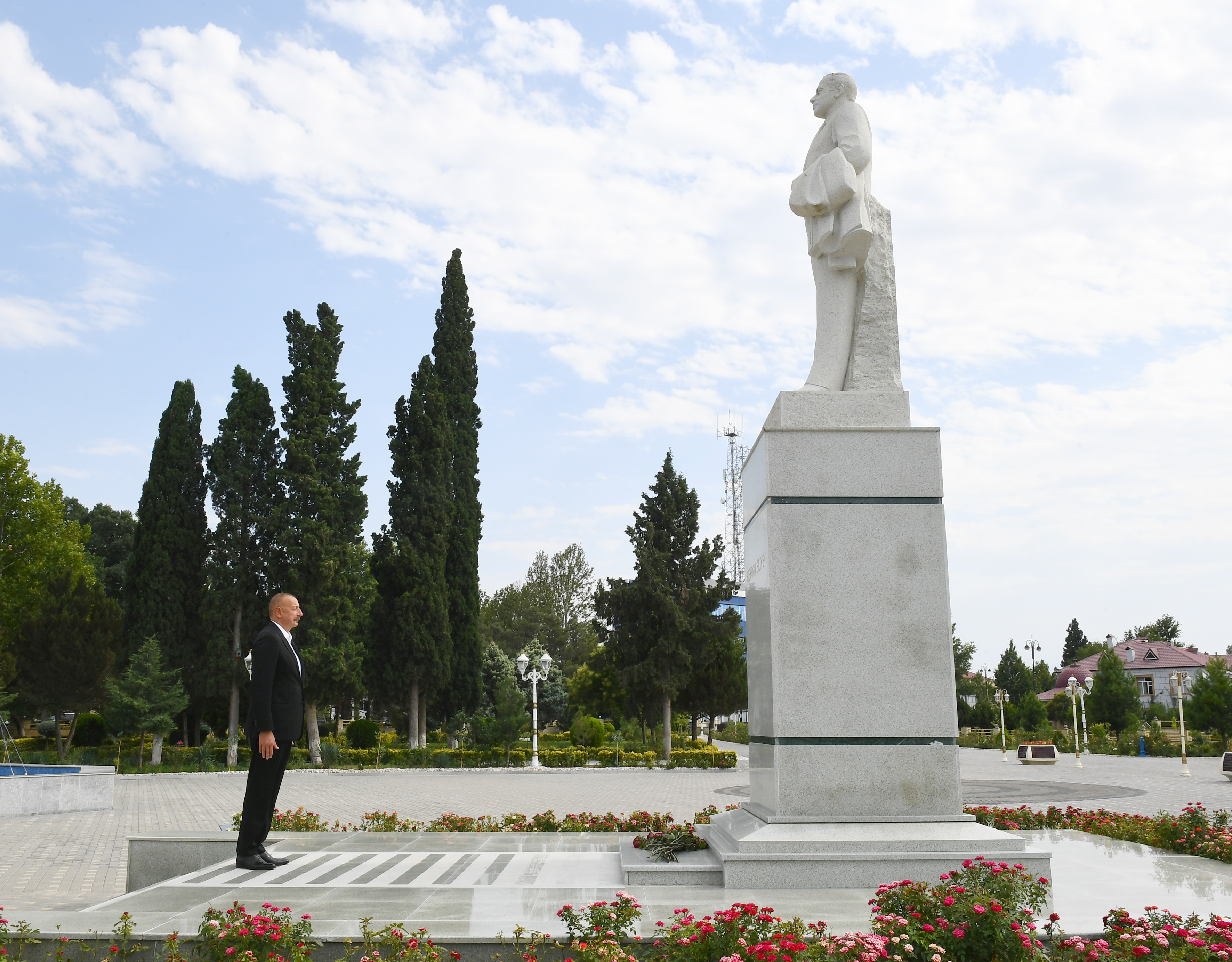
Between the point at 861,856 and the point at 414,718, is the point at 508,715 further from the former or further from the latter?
the point at 861,856

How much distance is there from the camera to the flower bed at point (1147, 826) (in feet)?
19.6

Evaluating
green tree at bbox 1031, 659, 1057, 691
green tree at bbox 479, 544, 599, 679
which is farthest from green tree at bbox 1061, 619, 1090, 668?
green tree at bbox 479, 544, 599, 679

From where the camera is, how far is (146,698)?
25.2 meters

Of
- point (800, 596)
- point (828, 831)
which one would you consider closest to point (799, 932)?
point (828, 831)

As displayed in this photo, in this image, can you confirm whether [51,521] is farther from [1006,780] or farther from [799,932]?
[799,932]

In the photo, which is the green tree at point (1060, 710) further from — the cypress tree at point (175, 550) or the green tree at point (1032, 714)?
the cypress tree at point (175, 550)

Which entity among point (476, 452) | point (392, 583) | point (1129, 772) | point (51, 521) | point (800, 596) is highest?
point (476, 452)

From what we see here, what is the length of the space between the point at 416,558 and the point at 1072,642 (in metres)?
71.9

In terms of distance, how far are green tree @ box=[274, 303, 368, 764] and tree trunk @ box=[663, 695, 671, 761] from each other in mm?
8674

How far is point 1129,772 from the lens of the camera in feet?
80.6

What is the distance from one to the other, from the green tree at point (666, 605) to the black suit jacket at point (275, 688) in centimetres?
2170

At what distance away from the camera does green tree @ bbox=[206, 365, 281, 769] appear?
→ 27125 millimetres

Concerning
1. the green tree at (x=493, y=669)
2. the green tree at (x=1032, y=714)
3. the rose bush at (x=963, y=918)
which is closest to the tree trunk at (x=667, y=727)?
the green tree at (x=493, y=669)

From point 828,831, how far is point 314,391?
25.9 meters
